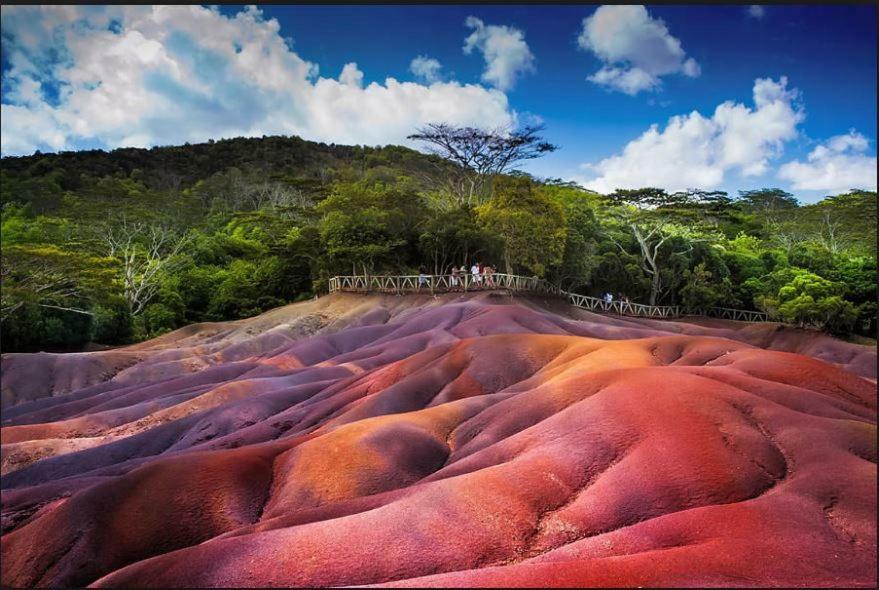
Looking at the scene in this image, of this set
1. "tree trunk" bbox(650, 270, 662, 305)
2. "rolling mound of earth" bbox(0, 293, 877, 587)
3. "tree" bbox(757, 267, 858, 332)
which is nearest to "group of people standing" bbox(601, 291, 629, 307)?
"tree trunk" bbox(650, 270, 662, 305)

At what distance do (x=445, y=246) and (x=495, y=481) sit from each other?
112ft

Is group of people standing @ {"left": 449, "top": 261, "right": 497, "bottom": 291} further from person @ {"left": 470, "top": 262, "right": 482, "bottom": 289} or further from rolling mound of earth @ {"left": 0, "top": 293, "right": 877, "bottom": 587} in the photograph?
rolling mound of earth @ {"left": 0, "top": 293, "right": 877, "bottom": 587}

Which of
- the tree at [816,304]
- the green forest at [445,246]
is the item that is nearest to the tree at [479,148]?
the green forest at [445,246]

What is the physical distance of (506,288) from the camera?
3847cm

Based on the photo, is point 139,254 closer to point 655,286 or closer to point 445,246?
point 445,246

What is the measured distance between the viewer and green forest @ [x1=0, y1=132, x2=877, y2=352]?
114 ft

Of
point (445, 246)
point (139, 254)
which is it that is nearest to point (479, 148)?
point (445, 246)

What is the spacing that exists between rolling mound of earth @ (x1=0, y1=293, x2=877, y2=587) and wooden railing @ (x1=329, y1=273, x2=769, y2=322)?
1931 centimetres

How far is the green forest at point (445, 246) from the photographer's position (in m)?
34.7

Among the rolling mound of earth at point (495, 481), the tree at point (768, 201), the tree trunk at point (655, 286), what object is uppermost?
the tree at point (768, 201)

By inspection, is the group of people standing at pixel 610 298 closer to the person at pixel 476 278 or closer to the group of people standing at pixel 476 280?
the group of people standing at pixel 476 280

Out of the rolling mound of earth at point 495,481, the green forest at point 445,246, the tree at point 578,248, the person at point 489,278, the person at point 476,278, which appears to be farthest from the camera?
the tree at point 578,248

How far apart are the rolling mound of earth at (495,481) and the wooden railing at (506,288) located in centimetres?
1931

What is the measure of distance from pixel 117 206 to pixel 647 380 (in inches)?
1823
